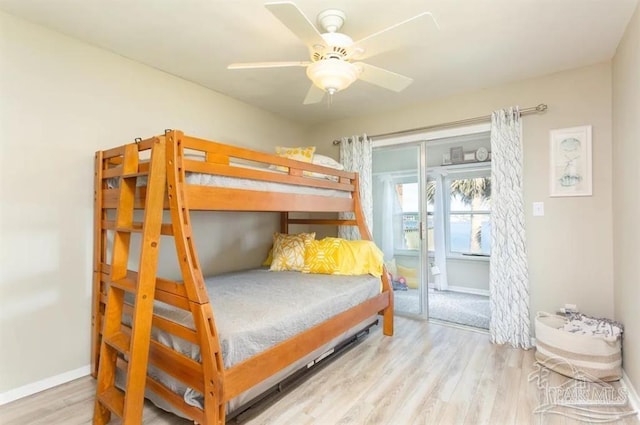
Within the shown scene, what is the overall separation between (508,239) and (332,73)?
2.17m

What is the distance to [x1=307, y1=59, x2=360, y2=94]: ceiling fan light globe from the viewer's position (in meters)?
1.79

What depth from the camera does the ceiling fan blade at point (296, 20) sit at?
135cm

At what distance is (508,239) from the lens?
2844mm

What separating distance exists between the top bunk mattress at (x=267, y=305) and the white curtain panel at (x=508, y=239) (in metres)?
1.09

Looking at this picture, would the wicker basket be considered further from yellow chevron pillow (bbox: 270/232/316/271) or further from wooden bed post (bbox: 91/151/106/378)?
wooden bed post (bbox: 91/151/106/378)

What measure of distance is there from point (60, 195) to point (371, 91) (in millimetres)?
2699

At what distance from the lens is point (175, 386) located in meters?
1.65

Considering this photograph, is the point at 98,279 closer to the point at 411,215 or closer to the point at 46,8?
the point at 46,8

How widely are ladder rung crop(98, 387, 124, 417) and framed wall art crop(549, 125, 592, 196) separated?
11.1 feet

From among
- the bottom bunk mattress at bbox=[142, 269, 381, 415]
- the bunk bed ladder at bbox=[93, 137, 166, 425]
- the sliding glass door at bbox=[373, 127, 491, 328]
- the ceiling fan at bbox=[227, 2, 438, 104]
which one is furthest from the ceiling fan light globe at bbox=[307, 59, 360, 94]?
the sliding glass door at bbox=[373, 127, 491, 328]

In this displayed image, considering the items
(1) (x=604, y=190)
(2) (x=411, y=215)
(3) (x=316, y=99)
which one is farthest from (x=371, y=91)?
(1) (x=604, y=190)

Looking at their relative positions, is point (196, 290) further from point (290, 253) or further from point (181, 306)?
point (290, 253)

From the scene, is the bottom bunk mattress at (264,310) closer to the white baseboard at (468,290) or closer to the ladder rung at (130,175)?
the ladder rung at (130,175)

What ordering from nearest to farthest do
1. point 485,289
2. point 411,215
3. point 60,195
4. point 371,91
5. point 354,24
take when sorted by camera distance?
point 354,24
point 60,195
point 371,91
point 411,215
point 485,289
